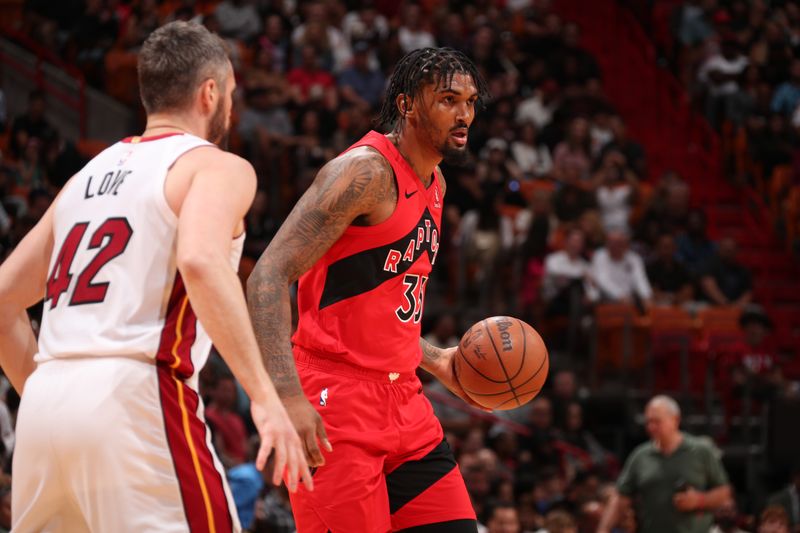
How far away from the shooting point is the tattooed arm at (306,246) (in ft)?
12.2

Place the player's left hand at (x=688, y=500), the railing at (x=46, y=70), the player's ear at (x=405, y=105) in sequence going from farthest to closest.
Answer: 1. the railing at (x=46, y=70)
2. the player's left hand at (x=688, y=500)
3. the player's ear at (x=405, y=105)

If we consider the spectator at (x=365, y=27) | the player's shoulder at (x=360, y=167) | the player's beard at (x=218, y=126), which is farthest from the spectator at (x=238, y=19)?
the player's beard at (x=218, y=126)

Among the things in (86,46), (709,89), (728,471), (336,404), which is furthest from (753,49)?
(336,404)

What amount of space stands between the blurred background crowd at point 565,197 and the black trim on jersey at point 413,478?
441 cm

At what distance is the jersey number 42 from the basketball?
5.84 ft

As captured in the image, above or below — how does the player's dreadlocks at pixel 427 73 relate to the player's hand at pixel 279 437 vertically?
above

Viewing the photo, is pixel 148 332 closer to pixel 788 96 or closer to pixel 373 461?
pixel 373 461

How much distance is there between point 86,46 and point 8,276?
1159 centimetres

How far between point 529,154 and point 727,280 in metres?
2.83

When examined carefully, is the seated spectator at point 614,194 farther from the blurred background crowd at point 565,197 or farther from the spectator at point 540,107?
the spectator at point 540,107

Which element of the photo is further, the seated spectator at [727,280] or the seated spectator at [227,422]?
the seated spectator at [727,280]

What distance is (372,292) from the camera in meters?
4.23

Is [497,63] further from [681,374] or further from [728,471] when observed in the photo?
[728,471]

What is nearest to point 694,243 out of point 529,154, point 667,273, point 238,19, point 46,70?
point 667,273
